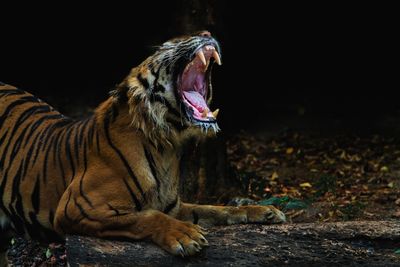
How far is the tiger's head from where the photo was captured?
11.2 ft

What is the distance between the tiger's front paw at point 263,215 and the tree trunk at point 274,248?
0.08 meters

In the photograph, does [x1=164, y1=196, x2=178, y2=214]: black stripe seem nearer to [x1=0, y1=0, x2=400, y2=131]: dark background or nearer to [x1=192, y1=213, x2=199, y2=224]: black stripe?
[x1=192, y1=213, x2=199, y2=224]: black stripe


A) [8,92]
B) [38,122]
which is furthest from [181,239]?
[8,92]

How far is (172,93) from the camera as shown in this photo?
3.45 meters

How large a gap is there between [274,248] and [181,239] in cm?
45

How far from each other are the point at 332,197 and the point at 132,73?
10.5 ft

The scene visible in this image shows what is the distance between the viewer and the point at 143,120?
3.44 m

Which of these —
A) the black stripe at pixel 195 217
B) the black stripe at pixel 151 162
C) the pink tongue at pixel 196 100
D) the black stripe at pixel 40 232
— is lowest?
the black stripe at pixel 40 232

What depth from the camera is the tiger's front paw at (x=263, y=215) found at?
3658mm

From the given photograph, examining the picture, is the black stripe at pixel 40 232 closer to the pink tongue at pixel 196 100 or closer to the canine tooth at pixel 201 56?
the pink tongue at pixel 196 100

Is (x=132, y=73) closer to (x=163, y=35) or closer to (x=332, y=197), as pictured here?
(x=332, y=197)

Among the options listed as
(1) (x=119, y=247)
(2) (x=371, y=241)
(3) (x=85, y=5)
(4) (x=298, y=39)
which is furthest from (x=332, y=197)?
(3) (x=85, y=5)

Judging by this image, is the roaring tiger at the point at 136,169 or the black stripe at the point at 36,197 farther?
the black stripe at the point at 36,197

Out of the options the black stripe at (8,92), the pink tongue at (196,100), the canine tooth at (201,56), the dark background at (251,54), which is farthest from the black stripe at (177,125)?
the dark background at (251,54)
